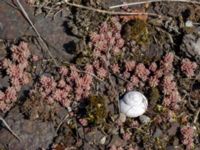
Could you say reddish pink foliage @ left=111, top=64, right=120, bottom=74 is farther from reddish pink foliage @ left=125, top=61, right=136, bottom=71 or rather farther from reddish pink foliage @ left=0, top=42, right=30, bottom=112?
reddish pink foliage @ left=0, top=42, right=30, bottom=112

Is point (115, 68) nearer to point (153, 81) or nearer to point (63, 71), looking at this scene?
point (153, 81)

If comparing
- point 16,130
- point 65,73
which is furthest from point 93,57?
point 16,130

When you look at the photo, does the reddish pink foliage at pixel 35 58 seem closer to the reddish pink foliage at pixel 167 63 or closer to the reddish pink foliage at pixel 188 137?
the reddish pink foliage at pixel 167 63

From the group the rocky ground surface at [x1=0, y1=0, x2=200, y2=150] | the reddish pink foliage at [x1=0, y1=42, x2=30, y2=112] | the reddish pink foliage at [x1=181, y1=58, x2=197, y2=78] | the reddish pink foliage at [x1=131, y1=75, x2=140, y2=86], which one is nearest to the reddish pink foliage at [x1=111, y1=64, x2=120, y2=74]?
the rocky ground surface at [x1=0, y1=0, x2=200, y2=150]

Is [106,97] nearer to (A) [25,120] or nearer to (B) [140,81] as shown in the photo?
(B) [140,81]

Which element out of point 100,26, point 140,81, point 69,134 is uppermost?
point 100,26

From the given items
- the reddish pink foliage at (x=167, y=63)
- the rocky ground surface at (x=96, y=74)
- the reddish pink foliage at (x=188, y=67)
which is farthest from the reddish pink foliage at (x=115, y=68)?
the reddish pink foliage at (x=188, y=67)

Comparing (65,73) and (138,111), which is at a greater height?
(65,73)
